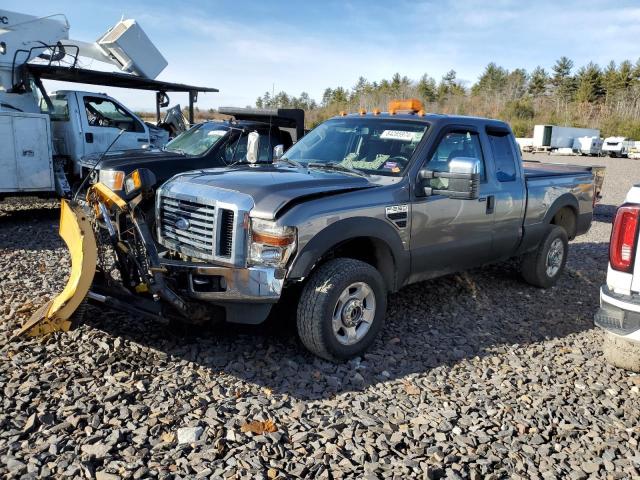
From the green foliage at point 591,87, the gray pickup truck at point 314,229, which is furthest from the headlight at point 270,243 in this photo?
the green foliage at point 591,87

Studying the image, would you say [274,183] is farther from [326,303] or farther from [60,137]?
[60,137]

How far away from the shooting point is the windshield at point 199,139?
8.36m

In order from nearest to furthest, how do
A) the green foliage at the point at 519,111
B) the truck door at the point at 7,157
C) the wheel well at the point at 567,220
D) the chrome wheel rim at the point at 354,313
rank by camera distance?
the chrome wheel rim at the point at 354,313, the wheel well at the point at 567,220, the truck door at the point at 7,157, the green foliage at the point at 519,111

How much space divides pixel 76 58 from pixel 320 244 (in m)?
9.81

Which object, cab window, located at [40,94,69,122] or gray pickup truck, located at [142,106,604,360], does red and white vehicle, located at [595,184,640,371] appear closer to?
gray pickup truck, located at [142,106,604,360]

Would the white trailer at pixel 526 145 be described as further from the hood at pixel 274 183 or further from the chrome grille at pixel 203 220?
the chrome grille at pixel 203 220

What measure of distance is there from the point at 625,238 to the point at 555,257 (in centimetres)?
306

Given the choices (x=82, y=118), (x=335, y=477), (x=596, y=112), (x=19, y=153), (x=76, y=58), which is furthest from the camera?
(x=596, y=112)

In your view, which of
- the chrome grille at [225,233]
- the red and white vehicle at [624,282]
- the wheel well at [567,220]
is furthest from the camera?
the wheel well at [567,220]

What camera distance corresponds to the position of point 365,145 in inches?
197

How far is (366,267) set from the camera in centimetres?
413

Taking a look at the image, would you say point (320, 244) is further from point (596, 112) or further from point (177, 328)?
point (596, 112)

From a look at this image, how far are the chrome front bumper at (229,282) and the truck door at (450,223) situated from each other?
1.46 metres

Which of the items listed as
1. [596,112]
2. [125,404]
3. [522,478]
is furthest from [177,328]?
[596,112]
